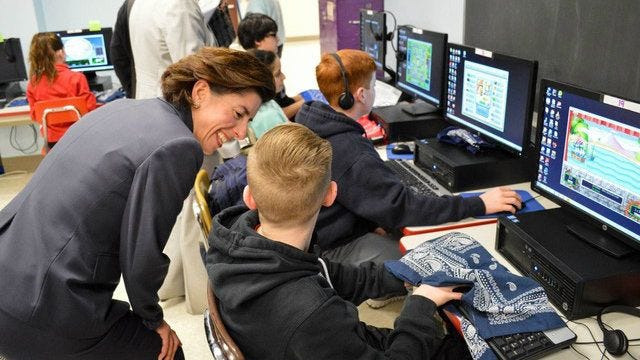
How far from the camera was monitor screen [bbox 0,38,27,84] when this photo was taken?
4.30 m

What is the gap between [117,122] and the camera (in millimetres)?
1281

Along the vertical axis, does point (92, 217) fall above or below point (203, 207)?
above

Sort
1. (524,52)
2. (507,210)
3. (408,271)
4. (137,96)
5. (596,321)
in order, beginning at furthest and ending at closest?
1. (137,96)
2. (524,52)
3. (507,210)
4. (408,271)
5. (596,321)

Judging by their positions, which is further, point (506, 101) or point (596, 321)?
point (506, 101)

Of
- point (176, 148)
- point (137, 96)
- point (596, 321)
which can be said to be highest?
point (176, 148)

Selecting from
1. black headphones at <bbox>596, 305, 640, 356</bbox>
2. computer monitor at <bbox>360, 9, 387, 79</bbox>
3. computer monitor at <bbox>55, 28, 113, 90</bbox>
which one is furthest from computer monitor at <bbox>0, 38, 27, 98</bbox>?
black headphones at <bbox>596, 305, 640, 356</bbox>

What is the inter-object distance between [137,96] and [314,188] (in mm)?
2130

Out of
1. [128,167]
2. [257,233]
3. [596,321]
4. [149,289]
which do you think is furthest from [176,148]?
[596,321]

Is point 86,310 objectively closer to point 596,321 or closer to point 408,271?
point 408,271

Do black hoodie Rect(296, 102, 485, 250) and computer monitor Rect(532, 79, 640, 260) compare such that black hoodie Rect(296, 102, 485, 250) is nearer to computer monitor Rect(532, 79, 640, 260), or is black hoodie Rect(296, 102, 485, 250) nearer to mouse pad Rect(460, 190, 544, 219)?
mouse pad Rect(460, 190, 544, 219)

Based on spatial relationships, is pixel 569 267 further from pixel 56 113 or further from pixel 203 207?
pixel 56 113

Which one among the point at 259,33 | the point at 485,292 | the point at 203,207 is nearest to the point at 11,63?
the point at 259,33

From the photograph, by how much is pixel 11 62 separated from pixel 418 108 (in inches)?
135

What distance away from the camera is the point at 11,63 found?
4.36m
